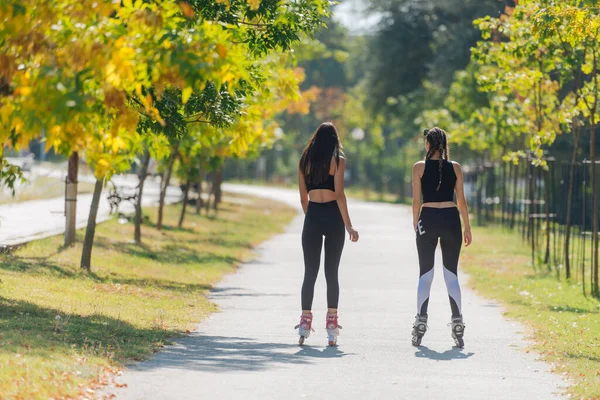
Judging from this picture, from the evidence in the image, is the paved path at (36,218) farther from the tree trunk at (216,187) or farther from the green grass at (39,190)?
the tree trunk at (216,187)

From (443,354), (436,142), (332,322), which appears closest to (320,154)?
(436,142)

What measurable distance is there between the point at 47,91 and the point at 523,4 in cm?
1054

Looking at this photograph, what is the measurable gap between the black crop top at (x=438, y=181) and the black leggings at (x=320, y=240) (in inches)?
33.2

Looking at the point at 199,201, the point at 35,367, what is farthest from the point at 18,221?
→ the point at 35,367

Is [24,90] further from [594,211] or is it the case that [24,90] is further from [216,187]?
[216,187]

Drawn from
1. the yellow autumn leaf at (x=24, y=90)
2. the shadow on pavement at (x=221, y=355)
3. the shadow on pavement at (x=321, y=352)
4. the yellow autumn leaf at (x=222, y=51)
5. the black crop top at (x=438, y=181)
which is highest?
the yellow autumn leaf at (x=222, y=51)

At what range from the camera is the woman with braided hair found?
10.5m

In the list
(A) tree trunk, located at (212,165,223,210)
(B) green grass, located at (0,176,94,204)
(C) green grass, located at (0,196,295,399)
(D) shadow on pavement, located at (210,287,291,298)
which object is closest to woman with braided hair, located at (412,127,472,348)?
(C) green grass, located at (0,196,295,399)

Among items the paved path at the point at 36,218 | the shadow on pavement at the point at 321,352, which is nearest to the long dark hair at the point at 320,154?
the shadow on pavement at the point at 321,352

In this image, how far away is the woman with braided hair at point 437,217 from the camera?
34.6 feet

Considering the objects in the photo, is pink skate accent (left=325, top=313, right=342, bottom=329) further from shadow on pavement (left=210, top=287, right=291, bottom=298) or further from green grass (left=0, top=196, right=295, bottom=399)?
shadow on pavement (left=210, top=287, right=291, bottom=298)

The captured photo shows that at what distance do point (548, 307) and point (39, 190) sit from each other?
2609cm

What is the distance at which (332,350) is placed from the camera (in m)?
10.1

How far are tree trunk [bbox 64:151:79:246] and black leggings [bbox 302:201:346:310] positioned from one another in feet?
28.9
